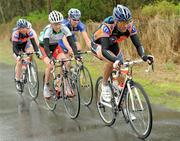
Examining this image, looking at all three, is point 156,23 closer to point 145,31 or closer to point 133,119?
point 145,31

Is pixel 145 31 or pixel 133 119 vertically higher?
pixel 145 31

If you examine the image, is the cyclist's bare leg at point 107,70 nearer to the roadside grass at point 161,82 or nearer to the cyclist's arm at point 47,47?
the cyclist's arm at point 47,47

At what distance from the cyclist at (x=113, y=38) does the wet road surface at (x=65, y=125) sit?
710 millimetres

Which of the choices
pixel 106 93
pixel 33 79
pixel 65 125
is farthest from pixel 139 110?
pixel 33 79

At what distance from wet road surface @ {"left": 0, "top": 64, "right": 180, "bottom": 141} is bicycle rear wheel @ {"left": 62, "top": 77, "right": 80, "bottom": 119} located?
0.15m

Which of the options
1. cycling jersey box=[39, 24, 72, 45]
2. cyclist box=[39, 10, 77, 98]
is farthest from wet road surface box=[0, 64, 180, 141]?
cycling jersey box=[39, 24, 72, 45]

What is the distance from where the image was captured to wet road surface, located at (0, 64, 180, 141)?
25.2 feet

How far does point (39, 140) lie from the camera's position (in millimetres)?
7777

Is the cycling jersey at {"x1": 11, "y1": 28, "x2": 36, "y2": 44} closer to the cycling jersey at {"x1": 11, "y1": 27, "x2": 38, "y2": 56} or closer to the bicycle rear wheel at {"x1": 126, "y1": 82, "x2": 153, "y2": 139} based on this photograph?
the cycling jersey at {"x1": 11, "y1": 27, "x2": 38, "y2": 56}

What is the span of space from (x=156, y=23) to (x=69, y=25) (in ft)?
19.1

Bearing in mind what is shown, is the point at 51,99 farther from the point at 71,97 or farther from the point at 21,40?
the point at 21,40

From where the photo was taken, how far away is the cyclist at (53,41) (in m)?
9.43

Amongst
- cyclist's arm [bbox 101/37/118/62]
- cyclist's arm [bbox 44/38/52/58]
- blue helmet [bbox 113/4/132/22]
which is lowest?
cyclist's arm [bbox 101/37/118/62]

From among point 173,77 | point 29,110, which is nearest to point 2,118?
point 29,110
